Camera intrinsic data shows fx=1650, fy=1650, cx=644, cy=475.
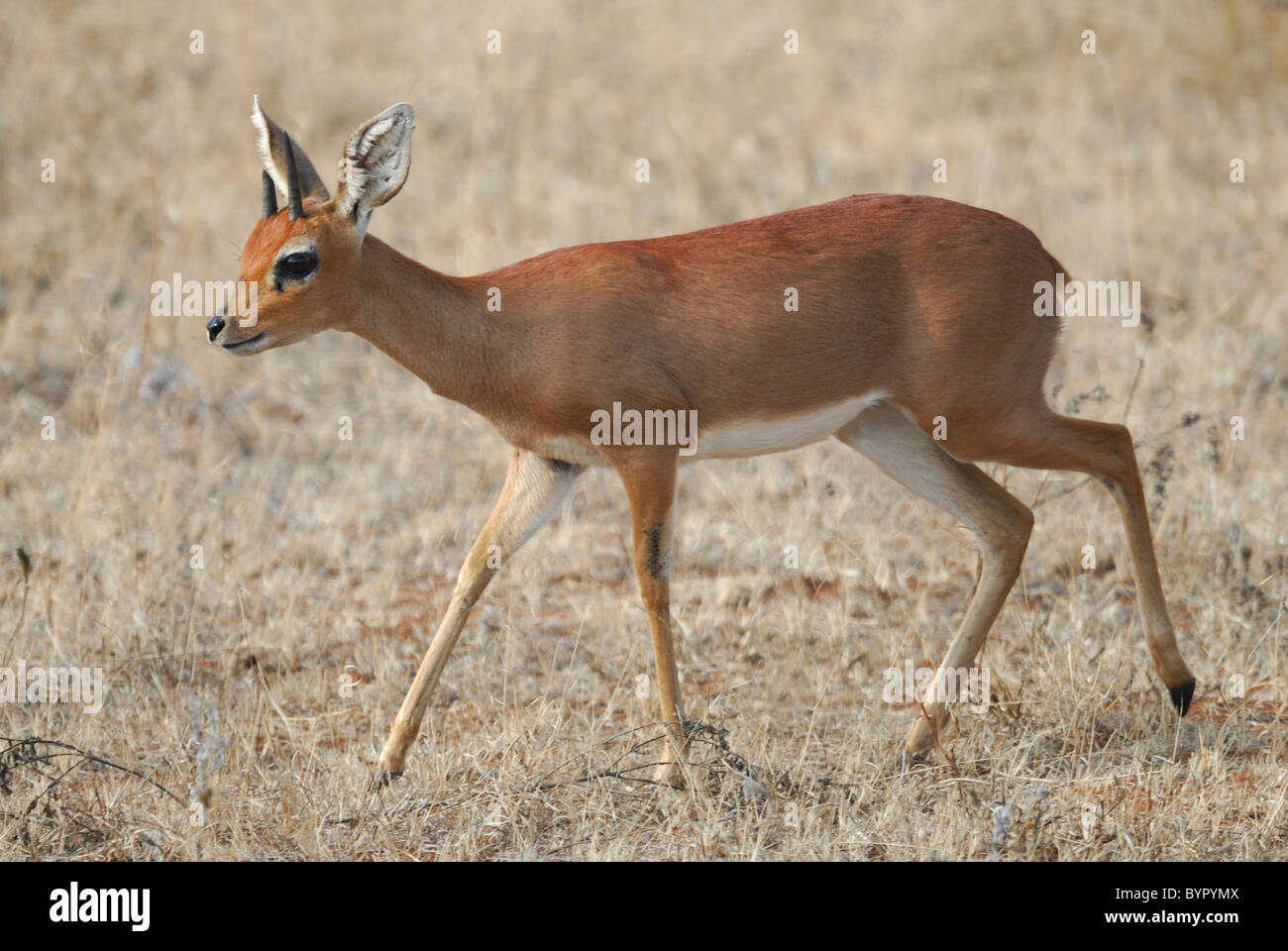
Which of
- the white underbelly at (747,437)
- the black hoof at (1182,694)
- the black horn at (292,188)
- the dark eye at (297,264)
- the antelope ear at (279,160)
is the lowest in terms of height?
the black hoof at (1182,694)

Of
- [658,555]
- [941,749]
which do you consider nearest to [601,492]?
[658,555]

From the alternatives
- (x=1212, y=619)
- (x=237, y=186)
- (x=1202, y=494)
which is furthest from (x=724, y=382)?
(x=237, y=186)

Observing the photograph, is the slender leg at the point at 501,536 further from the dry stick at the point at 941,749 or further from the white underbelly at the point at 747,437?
the dry stick at the point at 941,749

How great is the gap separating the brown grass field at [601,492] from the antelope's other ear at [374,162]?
5.43 ft

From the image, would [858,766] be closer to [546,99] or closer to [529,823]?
[529,823]

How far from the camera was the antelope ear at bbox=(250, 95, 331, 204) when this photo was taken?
5.04 meters

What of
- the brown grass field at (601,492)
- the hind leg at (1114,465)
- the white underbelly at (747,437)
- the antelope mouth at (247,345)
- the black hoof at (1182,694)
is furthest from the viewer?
the black hoof at (1182,694)

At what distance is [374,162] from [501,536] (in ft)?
4.38

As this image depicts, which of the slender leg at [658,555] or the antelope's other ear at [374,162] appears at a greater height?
the antelope's other ear at [374,162]

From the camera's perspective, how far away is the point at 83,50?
13.1 m

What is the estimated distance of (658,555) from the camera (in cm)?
534

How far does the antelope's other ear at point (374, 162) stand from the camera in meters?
5.01

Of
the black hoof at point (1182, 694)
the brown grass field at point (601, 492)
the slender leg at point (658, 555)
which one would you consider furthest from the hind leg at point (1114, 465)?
the slender leg at point (658, 555)

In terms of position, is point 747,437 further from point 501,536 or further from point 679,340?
point 501,536
